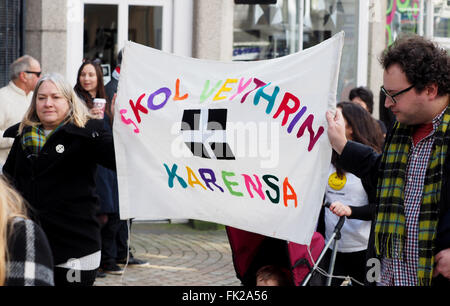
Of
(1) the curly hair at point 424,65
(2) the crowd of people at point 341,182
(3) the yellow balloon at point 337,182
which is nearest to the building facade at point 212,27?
(2) the crowd of people at point 341,182

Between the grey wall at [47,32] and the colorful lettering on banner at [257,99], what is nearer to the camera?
the colorful lettering on banner at [257,99]

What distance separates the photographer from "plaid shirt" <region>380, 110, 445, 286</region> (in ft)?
12.4

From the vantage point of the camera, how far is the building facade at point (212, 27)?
35.6 ft

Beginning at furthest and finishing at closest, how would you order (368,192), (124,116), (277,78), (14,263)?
(368,192) < (124,116) < (277,78) < (14,263)

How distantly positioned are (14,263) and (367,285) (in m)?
2.00

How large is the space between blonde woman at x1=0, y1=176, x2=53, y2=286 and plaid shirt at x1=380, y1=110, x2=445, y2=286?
1.80 metres

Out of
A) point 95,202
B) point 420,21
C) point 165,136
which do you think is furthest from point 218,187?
point 420,21

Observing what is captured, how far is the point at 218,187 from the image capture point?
4848 millimetres

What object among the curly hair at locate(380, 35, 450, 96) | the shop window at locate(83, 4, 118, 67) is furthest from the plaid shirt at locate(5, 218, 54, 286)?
the shop window at locate(83, 4, 118, 67)

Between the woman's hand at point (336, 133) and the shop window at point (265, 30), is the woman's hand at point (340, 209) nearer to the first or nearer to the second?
the woman's hand at point (336, 133)

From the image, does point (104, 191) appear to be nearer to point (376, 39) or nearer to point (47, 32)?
point (47, 32)
